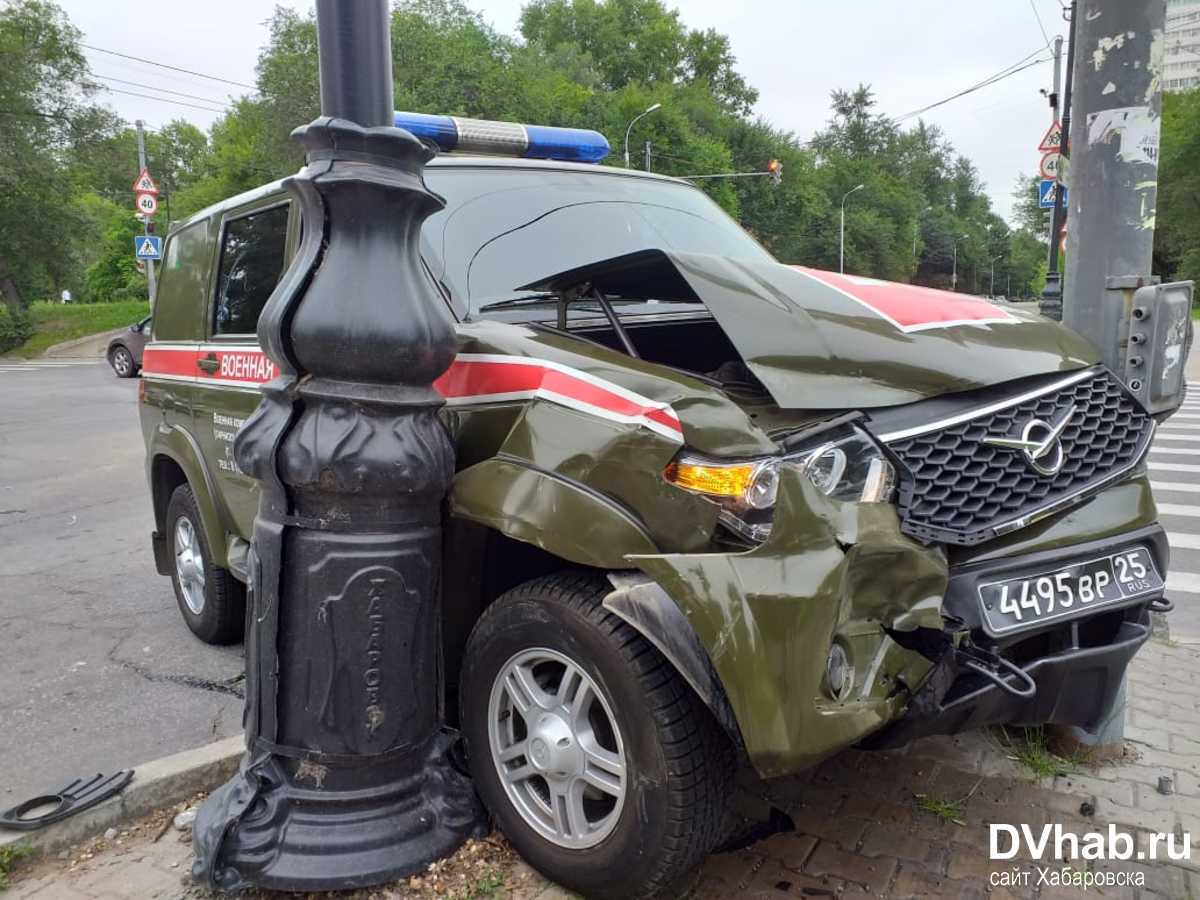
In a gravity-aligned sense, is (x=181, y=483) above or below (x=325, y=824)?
above

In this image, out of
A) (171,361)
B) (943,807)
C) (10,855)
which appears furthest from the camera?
(171,361)

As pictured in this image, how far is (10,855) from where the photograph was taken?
2605mm

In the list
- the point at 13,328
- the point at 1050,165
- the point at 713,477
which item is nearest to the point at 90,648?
the point at 713,477

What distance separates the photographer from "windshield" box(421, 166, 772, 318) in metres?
A: 3.11

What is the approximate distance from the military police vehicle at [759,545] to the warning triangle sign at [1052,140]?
17.2 meters

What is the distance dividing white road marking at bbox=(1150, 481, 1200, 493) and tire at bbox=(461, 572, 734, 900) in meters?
8.23

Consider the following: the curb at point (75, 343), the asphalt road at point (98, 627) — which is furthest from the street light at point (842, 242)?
the asphalt road at point (98, 627)

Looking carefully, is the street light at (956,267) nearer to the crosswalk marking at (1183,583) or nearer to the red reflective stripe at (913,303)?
the crosswalk marking at (1183,583)

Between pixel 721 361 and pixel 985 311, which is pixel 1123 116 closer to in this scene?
pixel 985 311

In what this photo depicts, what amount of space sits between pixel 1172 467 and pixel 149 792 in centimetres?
1034

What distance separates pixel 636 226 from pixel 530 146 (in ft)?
3.46

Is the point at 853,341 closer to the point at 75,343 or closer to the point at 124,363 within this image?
the point at 124,363

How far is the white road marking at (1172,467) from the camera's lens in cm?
977

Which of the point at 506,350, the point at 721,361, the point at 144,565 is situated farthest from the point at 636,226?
the point at 144,565
